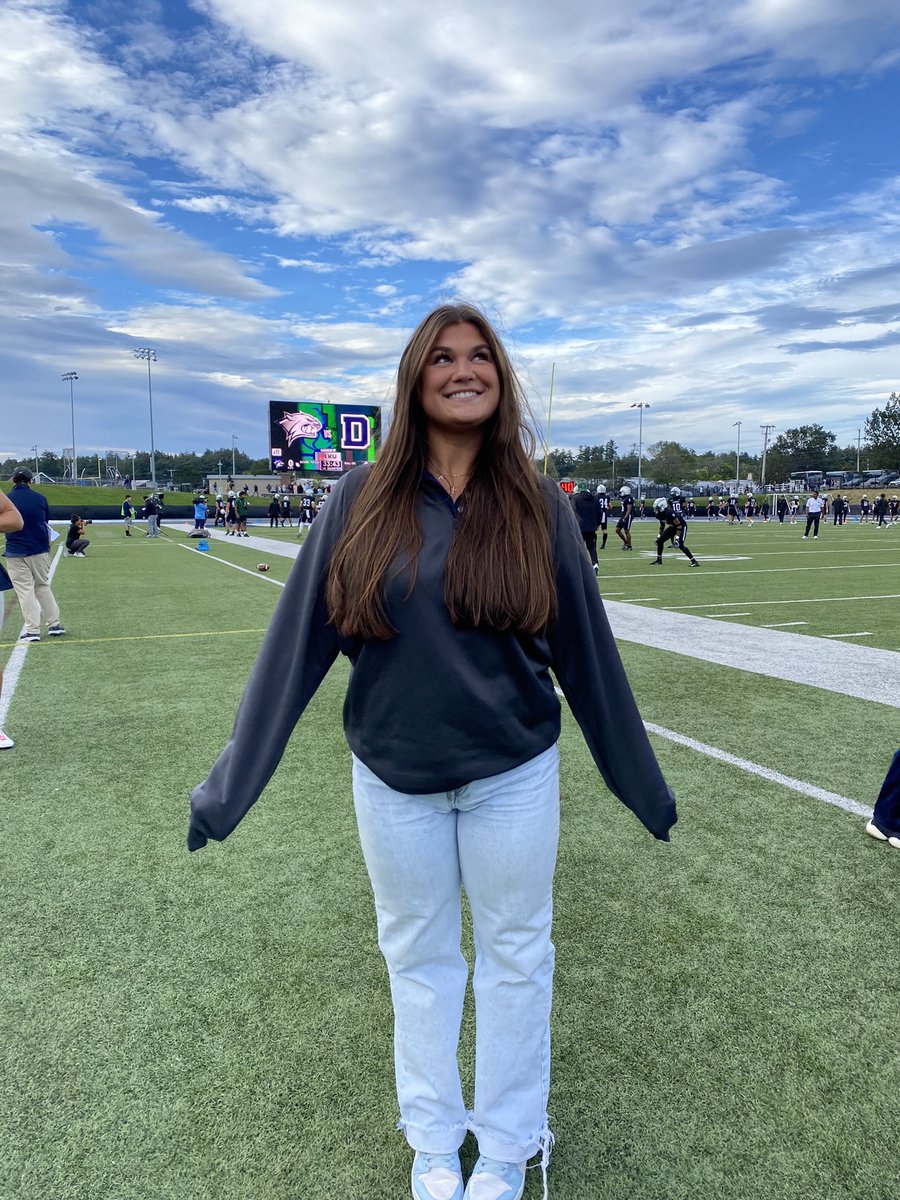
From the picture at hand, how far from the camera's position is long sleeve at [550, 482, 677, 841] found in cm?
180

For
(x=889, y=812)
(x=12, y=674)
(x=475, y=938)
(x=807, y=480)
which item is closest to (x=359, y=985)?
(x=475, y=938)

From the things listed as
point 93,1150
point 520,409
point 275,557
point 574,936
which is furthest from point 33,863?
point 275,557

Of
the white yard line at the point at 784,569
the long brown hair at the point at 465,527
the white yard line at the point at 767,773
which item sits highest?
the long brown hair at the point at 465,527

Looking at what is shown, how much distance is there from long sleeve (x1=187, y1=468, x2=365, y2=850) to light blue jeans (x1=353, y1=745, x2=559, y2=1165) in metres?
0.23

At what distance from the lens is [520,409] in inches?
72.6

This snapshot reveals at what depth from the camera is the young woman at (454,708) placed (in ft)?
Answer: 5.53

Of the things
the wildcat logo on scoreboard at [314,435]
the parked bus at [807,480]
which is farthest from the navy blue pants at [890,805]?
the parked bus at [807,480]

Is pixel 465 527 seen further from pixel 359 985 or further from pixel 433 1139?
pixel 359 985

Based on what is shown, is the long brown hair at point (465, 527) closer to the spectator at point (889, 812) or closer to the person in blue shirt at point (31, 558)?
the spectator at point (889, 812)

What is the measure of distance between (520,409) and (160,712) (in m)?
4.98

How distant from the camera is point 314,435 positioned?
39.3 metres

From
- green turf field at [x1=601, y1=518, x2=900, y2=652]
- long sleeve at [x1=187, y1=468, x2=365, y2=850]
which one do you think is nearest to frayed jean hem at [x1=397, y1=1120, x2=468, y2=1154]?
long sleeve at [x1=187, y1=468, x2=365, y2=850]

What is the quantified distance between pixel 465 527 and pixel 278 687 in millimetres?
581

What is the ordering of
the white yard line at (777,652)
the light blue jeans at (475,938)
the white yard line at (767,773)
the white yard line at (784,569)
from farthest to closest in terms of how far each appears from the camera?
the white yard line at (784,569) < the white yard line at (777,652) < the white yard line at (767,773) < the light blue jeans at (475,938)
